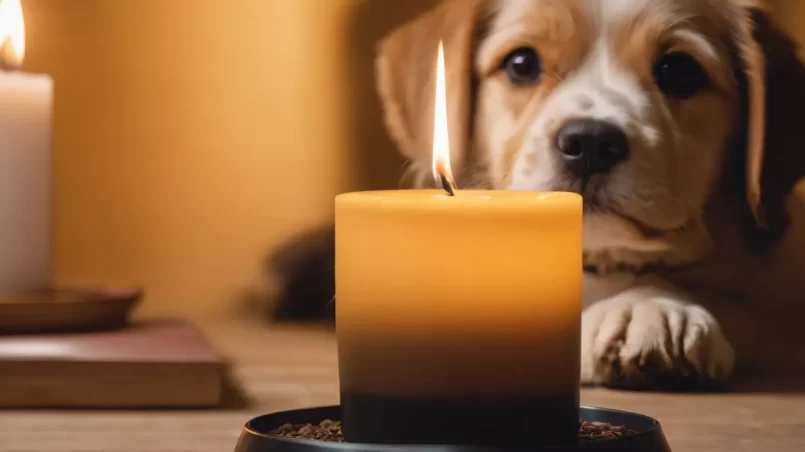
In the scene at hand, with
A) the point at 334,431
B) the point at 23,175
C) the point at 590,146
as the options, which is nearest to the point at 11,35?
the point at 23,175

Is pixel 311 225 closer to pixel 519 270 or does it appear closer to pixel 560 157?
pixel 560 157

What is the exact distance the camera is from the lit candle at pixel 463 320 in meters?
0.45

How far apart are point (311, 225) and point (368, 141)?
0.12m

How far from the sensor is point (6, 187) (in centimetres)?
96

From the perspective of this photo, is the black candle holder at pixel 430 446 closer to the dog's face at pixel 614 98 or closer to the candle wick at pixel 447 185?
the candle wick at pixel 447 185

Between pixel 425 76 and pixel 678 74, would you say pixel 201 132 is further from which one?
pixel 678 74

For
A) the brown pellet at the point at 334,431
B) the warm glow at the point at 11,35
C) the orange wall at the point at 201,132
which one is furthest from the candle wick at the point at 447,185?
the orange wall at the point at 201,132

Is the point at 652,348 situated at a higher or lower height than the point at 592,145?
lower

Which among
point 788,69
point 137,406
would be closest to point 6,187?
point 137,406

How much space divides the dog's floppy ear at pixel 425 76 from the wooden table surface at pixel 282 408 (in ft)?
0.87

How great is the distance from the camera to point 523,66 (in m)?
1.14

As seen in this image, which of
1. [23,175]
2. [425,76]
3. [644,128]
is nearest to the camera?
[23,175]

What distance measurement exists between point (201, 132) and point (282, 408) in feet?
1.70

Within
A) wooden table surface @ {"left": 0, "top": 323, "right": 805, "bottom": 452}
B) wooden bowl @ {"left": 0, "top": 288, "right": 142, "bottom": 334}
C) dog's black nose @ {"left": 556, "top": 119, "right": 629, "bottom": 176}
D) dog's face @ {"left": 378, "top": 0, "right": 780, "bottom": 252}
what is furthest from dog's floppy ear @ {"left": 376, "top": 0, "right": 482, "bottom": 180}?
wooden bowl @ {"left": 0, "top": 288, "right": 142, "bottom": 334}
